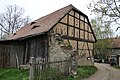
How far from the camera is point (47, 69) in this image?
11977mm

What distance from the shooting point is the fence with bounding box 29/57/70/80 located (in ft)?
35.4

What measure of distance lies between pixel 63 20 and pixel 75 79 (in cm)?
827

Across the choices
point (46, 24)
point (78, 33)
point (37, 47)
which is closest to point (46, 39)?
point (37, 47)

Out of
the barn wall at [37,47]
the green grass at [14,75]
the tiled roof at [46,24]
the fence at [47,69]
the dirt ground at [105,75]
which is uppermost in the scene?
the tiled roof at [46,24]

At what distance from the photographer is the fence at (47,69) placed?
1079cm

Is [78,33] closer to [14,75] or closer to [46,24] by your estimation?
[46,24]

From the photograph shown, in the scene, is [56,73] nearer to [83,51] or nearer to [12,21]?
[83,51]

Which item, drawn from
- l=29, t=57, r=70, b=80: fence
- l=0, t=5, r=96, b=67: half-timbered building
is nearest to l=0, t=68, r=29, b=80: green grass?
l=29, t=57, r=70, b=80: fence

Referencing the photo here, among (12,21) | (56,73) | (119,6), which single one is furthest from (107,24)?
(12,21)

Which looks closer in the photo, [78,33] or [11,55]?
[11,55]

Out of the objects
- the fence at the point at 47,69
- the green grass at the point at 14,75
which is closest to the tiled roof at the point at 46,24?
the green grass at the point at 14,75

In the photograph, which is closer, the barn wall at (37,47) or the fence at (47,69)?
the fence at (47,69)

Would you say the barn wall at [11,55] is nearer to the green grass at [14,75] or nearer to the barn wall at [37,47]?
the barn wall at [37,47]

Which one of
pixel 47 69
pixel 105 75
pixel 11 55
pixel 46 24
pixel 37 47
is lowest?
pixel 105 75
